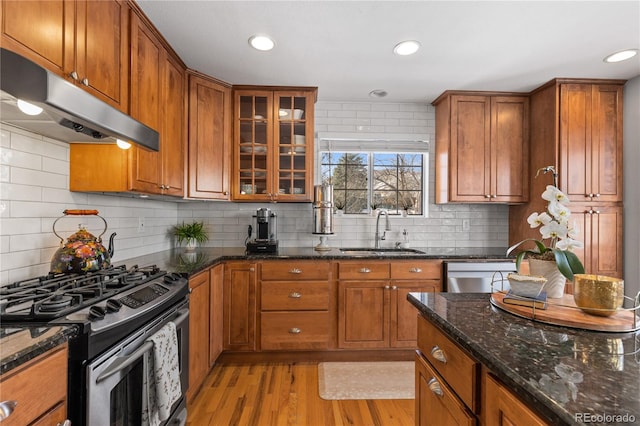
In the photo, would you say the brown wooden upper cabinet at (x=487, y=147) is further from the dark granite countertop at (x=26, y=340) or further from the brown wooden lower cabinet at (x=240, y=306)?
the dark granite countertop at (x=26, y=340)

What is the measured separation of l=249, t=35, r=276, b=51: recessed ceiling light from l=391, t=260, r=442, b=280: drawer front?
1947 millimetres

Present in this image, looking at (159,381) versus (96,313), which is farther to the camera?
(159,381)

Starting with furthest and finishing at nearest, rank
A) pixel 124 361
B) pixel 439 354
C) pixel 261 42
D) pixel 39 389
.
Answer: pixel 261 42 → pixel 124 361 → pixel 439 354 → pixel 39 389

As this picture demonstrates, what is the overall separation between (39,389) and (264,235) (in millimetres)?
2078

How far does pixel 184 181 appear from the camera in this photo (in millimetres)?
2494

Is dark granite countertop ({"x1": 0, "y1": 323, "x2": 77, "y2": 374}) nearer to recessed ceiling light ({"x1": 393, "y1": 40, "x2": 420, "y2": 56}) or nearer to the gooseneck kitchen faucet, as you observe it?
recessed ceiling light ({"x1": 393, "y1": 40, "x2": 420, "y2": 56})

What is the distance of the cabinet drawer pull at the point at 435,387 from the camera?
3.37 feet

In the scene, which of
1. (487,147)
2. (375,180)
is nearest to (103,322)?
(375,180)

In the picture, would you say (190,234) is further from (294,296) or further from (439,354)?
(439,354)

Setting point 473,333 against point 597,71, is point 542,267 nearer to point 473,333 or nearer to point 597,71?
point 473,333

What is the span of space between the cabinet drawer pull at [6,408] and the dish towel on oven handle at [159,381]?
55 cm

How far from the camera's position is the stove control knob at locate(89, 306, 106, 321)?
1.04 m

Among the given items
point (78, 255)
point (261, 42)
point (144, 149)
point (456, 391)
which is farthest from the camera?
point (261, 42)

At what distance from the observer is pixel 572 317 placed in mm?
936
